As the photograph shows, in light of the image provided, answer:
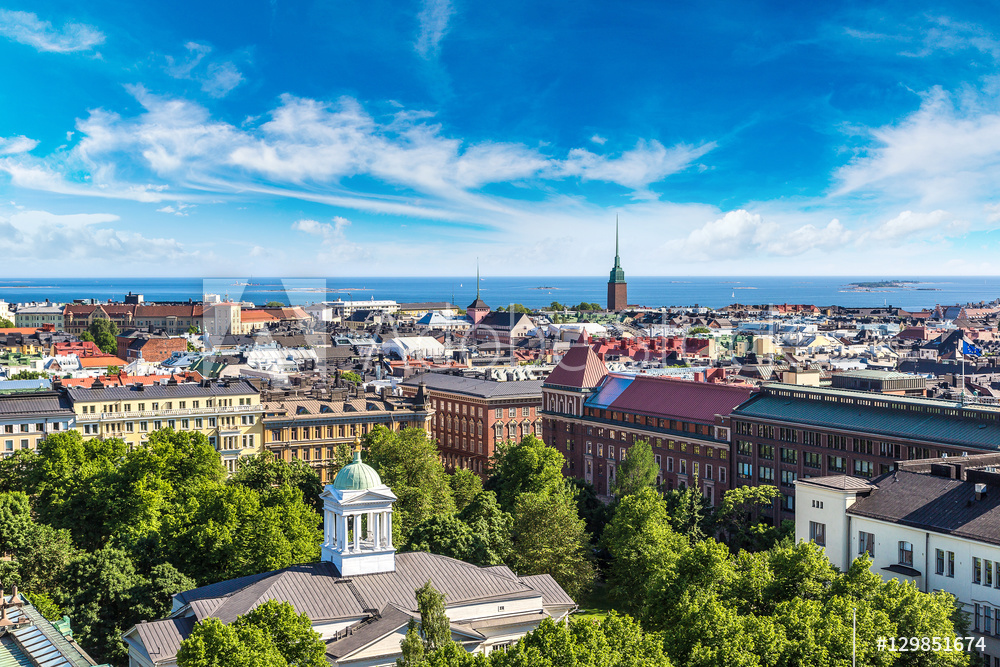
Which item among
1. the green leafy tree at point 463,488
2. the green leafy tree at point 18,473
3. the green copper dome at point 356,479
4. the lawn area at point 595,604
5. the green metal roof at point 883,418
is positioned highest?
the green copper dome at point 356,479

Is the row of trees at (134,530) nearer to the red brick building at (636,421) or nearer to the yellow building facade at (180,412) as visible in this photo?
the yellow building facade at (180,412)

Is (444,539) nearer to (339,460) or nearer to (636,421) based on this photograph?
(339,460)

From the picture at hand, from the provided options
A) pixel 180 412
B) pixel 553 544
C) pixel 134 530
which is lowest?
pixel 553 544

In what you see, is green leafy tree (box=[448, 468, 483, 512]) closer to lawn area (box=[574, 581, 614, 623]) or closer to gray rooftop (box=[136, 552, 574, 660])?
lawn area (box=[574, 581, 614, 623])

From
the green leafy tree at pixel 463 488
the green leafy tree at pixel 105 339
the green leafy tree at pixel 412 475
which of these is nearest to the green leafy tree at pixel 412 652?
the green leafy tree at pixel 412 475

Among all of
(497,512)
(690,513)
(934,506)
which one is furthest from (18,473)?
(934,506)

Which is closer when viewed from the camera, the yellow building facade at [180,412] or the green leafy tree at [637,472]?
the green leafy tree at [637,472]
